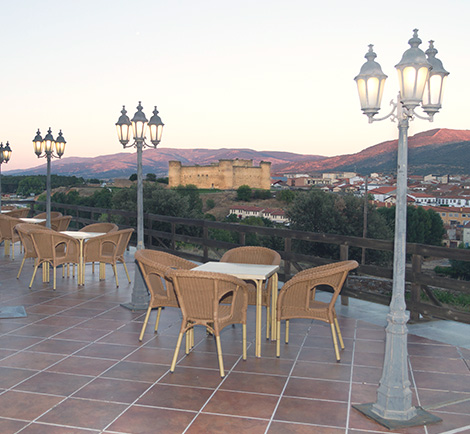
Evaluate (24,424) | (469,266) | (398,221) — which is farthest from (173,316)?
(469,266)

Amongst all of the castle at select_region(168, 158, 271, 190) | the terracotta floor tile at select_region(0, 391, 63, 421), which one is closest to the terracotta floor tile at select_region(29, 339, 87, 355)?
the terracotta floor tile at select_region(0, 391, 63, 421)

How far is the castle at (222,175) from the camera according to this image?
86.9m

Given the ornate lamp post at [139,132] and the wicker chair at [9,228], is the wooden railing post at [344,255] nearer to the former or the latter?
the ornate lamp post at [139,132]

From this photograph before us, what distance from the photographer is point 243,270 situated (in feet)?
14.4

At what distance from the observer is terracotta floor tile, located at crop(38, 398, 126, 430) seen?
2816mm

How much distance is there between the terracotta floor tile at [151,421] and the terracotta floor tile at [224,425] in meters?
0.06

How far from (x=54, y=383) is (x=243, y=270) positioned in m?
1.72

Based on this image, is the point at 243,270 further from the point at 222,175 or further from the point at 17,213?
the point at 222,175

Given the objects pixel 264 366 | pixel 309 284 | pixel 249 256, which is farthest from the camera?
pixel 249 256

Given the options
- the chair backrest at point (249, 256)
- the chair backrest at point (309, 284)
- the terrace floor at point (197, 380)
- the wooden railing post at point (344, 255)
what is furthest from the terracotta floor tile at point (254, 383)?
the wooden railing post at point (344, 255)

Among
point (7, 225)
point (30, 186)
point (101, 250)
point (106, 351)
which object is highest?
point (7, 225)

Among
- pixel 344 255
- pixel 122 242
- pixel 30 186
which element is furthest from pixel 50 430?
pixel 30 186

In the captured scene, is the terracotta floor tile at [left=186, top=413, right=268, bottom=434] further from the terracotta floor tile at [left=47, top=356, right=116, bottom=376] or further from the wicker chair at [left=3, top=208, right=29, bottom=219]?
the wicker chair at [left=3, top=208, right=29, bottom=219]

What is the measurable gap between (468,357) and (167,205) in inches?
902
